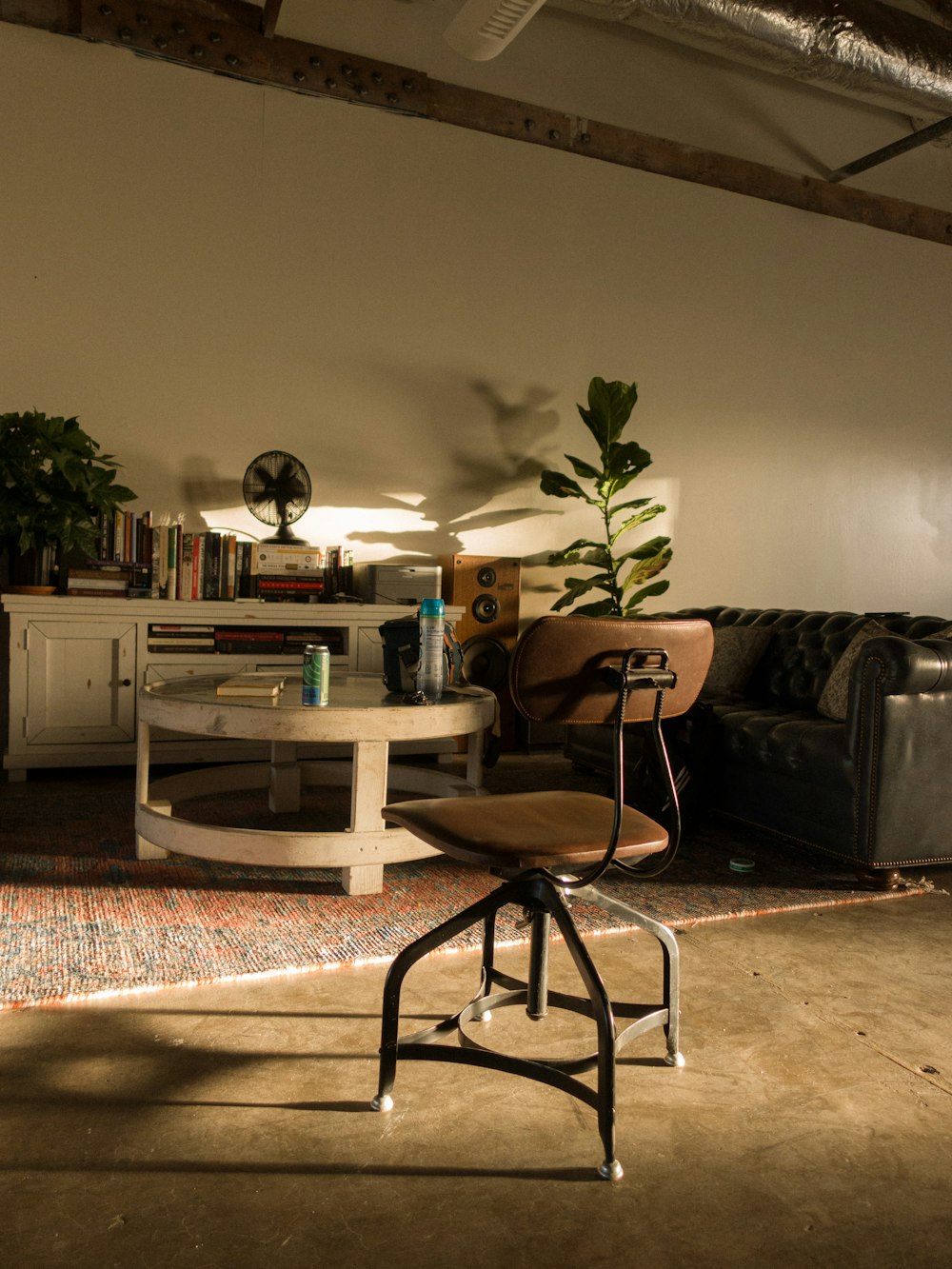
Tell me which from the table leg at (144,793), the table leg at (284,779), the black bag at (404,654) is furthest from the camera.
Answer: the table leg at (284,779)

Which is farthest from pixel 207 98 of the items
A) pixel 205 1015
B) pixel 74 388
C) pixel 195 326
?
pixel 205 1015

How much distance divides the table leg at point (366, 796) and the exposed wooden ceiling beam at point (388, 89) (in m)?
3.74

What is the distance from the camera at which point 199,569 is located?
439cm

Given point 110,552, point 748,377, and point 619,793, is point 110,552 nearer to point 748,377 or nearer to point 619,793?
point 619,793

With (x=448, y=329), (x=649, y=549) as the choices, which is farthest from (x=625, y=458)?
(x=448, y=329)

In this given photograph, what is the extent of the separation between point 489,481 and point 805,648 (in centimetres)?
212

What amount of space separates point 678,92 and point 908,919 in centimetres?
500

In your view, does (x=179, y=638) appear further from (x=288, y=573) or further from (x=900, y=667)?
(x=900, y=667)

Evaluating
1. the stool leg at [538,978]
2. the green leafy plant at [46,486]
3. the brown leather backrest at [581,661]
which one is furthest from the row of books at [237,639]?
the brown leather backrest at [581,661]

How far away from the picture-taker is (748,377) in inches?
236

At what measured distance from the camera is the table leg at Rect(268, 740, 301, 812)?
11.0 ft

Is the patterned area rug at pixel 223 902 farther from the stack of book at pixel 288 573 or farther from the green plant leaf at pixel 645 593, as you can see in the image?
the green plant leaf at pixel 645 593

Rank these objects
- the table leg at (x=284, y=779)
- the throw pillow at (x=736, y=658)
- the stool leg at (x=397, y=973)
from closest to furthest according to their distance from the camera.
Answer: the stool leg at (x=397, y=973)
the table leg at (x=284, y=779)
the throw pillow at (x=736, y=658)

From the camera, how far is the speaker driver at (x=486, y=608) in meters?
4.96
